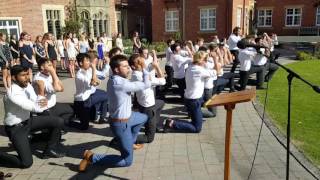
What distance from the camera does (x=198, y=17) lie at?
33219 mm

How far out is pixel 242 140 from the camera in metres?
7.14

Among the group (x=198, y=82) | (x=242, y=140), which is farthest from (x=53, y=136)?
(x=242, y=140)

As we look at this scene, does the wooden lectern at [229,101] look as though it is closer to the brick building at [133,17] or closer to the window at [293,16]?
the brick building at [133,17]

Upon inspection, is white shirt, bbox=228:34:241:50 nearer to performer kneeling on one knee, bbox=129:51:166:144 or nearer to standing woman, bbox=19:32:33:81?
standing woman, bbox=19:32:33:81

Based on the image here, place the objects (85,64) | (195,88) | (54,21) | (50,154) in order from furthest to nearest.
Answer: (54,21) < (85,64) < (195,88) < (50,154)

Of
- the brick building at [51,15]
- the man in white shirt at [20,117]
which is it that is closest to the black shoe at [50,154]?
the man in white shirt at [20,117]

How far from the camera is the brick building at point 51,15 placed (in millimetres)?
22250

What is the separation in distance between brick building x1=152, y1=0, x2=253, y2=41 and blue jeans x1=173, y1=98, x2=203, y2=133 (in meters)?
24.5

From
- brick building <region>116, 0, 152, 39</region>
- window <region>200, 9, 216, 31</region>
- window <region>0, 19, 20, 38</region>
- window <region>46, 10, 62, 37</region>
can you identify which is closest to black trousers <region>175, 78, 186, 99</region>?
window <region>0, 19, 20, 38</region>

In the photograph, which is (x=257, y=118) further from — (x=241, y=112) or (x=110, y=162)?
(x=110, y=162)

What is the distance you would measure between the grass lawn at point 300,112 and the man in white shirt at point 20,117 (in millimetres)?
4864

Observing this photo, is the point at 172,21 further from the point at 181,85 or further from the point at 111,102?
the point at 111,102

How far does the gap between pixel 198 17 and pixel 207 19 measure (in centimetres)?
87

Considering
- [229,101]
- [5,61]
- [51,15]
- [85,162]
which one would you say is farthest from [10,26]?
[229,101]
